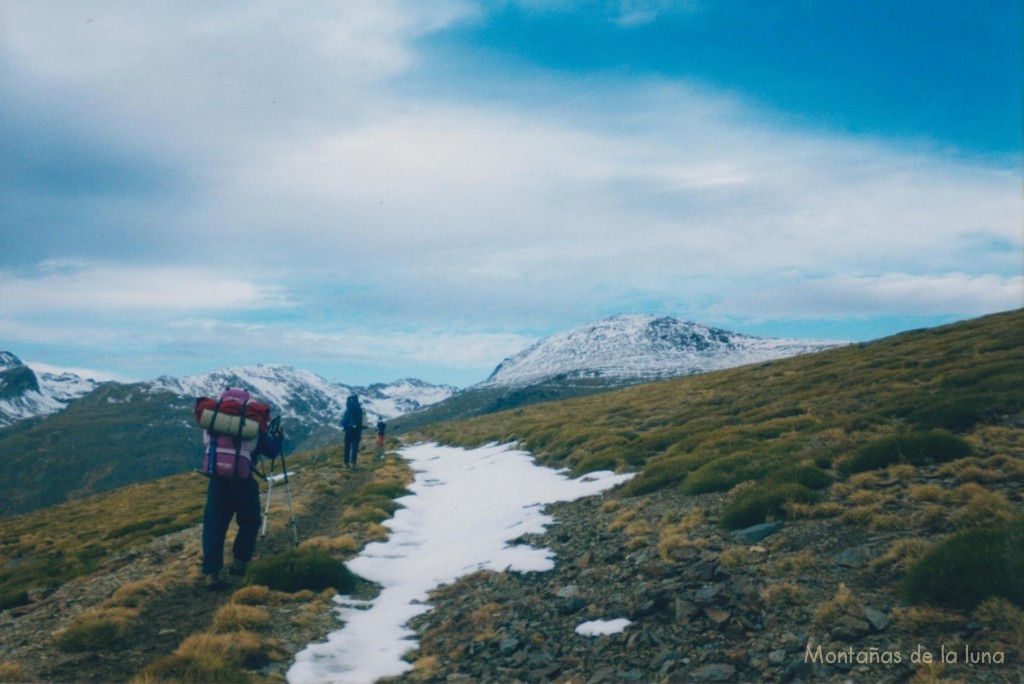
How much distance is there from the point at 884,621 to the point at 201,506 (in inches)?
962

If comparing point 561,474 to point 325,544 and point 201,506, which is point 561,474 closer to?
point 325,544

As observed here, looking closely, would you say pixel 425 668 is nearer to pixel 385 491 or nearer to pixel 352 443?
pixel 385 491

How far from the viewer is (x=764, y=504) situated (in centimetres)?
1023

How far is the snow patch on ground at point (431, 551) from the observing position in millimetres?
8188

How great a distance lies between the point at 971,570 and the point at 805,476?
4.96 m

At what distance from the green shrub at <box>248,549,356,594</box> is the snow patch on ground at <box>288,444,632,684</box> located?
56cm

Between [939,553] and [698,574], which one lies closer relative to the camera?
[939,553]

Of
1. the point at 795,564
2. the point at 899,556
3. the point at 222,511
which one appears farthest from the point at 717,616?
the point at 222,511

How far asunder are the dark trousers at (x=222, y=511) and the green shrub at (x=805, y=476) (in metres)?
10.2

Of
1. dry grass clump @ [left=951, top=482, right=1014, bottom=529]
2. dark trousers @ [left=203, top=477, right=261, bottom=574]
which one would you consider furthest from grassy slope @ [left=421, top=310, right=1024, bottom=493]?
dark trousers @ [left=203, top=477, right=261, bottom=574]

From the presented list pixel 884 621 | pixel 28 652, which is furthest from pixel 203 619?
pixel 884 621

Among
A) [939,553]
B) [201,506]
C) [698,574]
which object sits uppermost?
[939,553]

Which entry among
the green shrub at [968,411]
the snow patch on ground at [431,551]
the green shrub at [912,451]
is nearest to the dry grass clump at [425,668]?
the snow patch on ground at [431,551]

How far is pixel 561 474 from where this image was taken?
66.0 feet
